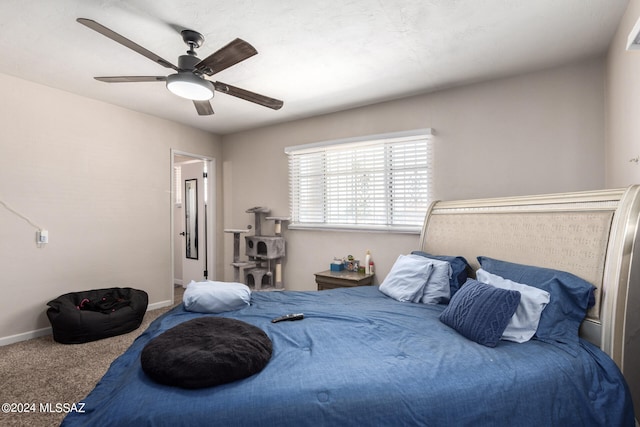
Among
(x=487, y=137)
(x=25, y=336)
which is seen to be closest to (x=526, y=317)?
(x=487, y=137)

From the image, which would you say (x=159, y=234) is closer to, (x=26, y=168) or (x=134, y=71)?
(x=26, y=168)

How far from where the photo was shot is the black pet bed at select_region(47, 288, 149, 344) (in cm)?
306

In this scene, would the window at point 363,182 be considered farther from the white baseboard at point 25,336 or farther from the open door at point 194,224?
the white baseboard at point 25,336

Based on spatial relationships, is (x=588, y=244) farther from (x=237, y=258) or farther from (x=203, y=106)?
(x=237, y=258)

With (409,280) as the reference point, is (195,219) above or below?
above

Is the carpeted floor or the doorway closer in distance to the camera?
the carpeted floor

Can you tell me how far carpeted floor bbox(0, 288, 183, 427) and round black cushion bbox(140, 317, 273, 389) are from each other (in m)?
1.26

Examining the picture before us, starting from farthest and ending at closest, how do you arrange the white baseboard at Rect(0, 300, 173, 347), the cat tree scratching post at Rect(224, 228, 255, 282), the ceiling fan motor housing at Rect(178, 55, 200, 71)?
the cat tree scratching post at Rect(224, 228, 255, 282), the white baseboard at Rect(0, 300, 173, 347), the ceiling fan motor housing at Rect(178, 55, 200, 71)

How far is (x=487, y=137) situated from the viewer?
3.05 metres

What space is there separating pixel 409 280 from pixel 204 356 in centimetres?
174

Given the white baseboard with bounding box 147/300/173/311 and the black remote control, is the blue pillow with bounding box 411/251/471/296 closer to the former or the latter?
the black remote control

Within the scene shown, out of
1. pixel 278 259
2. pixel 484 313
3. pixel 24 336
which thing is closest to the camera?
pixel 484 313

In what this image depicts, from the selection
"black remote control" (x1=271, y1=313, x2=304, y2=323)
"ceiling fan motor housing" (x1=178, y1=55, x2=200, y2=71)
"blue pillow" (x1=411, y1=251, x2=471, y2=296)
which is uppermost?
"ceiling fan motor housing" (x1=178, y1=55, x2=200, y2=71)

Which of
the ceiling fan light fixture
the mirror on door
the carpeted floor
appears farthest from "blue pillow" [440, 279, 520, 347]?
the mirror on door
